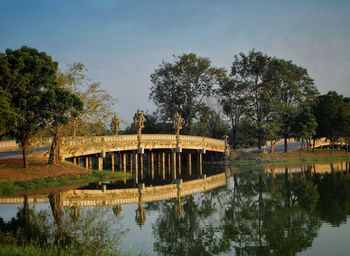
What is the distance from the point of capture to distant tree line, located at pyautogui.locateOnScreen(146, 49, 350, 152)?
178 ft

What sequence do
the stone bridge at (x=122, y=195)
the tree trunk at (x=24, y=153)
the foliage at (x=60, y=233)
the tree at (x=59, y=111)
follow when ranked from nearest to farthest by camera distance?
the foliage at (x=60, y=233), the stone bridge at (x=122, y=195), the tree at (x=59, y=111), the tree trunk at (x=24, y=153)

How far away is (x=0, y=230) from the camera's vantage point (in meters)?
14.2

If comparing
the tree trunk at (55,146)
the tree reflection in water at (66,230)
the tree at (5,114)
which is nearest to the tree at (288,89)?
the tree trunk at (55,146)

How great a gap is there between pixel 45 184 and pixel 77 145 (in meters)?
8.64

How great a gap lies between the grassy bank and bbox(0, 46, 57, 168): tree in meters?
27.9

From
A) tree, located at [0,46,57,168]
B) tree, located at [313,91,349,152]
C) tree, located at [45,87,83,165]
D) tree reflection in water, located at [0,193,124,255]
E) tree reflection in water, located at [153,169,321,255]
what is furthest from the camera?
tree, located at [313,91,349,152]

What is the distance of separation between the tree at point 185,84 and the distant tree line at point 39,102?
25498 mm

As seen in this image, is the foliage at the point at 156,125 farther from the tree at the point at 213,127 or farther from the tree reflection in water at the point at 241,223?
the tree reflection in water at the point at 241,223

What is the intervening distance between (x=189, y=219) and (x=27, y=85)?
14131mm

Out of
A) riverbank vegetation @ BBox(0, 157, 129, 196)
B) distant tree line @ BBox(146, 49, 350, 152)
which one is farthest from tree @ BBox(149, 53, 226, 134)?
riverbank vegetation @ BBox(0, 157, 129, 196)

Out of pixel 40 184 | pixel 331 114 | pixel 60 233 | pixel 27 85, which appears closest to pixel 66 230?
pixel 60 233

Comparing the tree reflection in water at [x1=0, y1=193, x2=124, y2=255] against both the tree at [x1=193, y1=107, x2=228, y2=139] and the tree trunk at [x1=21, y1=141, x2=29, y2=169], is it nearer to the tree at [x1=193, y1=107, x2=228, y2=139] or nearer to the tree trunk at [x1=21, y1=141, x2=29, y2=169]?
the tree trunk at [x1=21, y1=141, x2=29, y2=169]

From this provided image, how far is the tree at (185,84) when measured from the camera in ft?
185

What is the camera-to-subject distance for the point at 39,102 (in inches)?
1056
